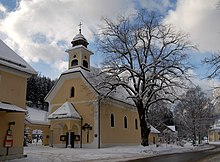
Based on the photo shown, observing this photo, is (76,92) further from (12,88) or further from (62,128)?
(12,88)

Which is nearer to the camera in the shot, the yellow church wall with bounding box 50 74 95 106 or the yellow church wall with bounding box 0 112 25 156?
the yellow church wall with bounding box 0 112 25 156

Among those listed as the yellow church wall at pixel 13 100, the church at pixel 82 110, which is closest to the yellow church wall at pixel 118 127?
the church at pixel 82 110

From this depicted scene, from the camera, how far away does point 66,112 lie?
98.6 feet

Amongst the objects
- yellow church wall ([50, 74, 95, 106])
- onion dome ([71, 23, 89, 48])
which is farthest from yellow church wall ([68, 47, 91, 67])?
yellow church wall ([50, 74, 95, 106])

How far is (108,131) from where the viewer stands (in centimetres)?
3198

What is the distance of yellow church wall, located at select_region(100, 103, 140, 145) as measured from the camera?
3146 cm

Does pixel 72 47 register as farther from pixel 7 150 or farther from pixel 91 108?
pixel 7 150

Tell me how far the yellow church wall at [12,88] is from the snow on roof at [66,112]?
12.5 m

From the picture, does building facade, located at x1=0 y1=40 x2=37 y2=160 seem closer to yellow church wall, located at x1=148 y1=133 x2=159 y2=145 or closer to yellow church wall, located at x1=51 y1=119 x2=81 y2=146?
yellow church wall, located at x1=51 y1=119 x2=81 y2=146

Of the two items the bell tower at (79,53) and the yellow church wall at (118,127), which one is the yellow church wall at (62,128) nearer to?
the yellow church wall at (118,127)

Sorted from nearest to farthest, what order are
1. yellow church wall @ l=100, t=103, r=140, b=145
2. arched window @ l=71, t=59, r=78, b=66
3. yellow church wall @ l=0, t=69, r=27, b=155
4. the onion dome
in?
yellow church wall @ l=0, t=69, r=27, b=155 < yellow church wall @ l=100, t=103, r=140, b=145 < arched window @ l=71, t=59, r=78, b=66 < the onion dome

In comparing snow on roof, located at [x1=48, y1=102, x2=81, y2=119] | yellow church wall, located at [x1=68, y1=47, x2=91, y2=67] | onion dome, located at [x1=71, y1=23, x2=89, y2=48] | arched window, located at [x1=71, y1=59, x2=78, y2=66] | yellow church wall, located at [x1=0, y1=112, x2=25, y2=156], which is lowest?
yellow church wall, located at [x1=0, y1=112, x2=25, y2=156]

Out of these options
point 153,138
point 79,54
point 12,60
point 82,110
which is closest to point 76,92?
point 82,110

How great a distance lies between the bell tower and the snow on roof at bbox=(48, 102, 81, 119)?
18.5ft
